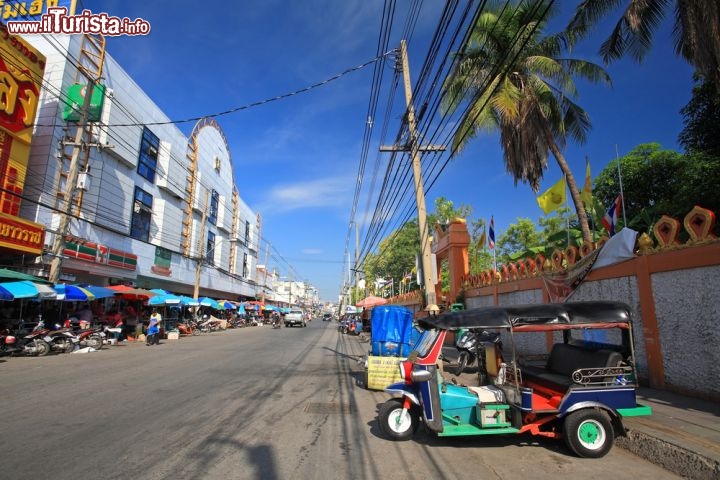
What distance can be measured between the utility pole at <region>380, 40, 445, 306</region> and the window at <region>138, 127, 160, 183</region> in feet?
69.9

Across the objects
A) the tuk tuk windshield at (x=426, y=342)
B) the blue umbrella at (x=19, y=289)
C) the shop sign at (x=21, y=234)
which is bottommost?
the tuk tuk windshield at (x=426, y=342)

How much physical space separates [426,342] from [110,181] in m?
24.4

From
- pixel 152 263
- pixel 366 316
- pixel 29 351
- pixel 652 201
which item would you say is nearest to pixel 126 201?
pixel 152 263

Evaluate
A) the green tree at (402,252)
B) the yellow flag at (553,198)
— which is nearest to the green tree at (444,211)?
the green tree at (402,252)

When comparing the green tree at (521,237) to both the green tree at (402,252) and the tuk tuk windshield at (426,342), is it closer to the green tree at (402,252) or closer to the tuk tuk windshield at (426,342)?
the green tree at (402,252)

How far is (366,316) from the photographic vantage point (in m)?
33.5

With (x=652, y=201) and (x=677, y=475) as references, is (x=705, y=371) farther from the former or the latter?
(x=652, y=201)

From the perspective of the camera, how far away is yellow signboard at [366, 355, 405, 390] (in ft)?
32.5

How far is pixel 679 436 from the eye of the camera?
5266mm

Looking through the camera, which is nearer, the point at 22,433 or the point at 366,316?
the point at 22,433

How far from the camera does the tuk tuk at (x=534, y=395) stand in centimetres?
541

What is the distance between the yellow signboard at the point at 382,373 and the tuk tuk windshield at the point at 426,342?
3.28 meters

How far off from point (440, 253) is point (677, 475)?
17806 millimetres

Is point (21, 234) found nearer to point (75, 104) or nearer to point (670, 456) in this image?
point (75, 104)
